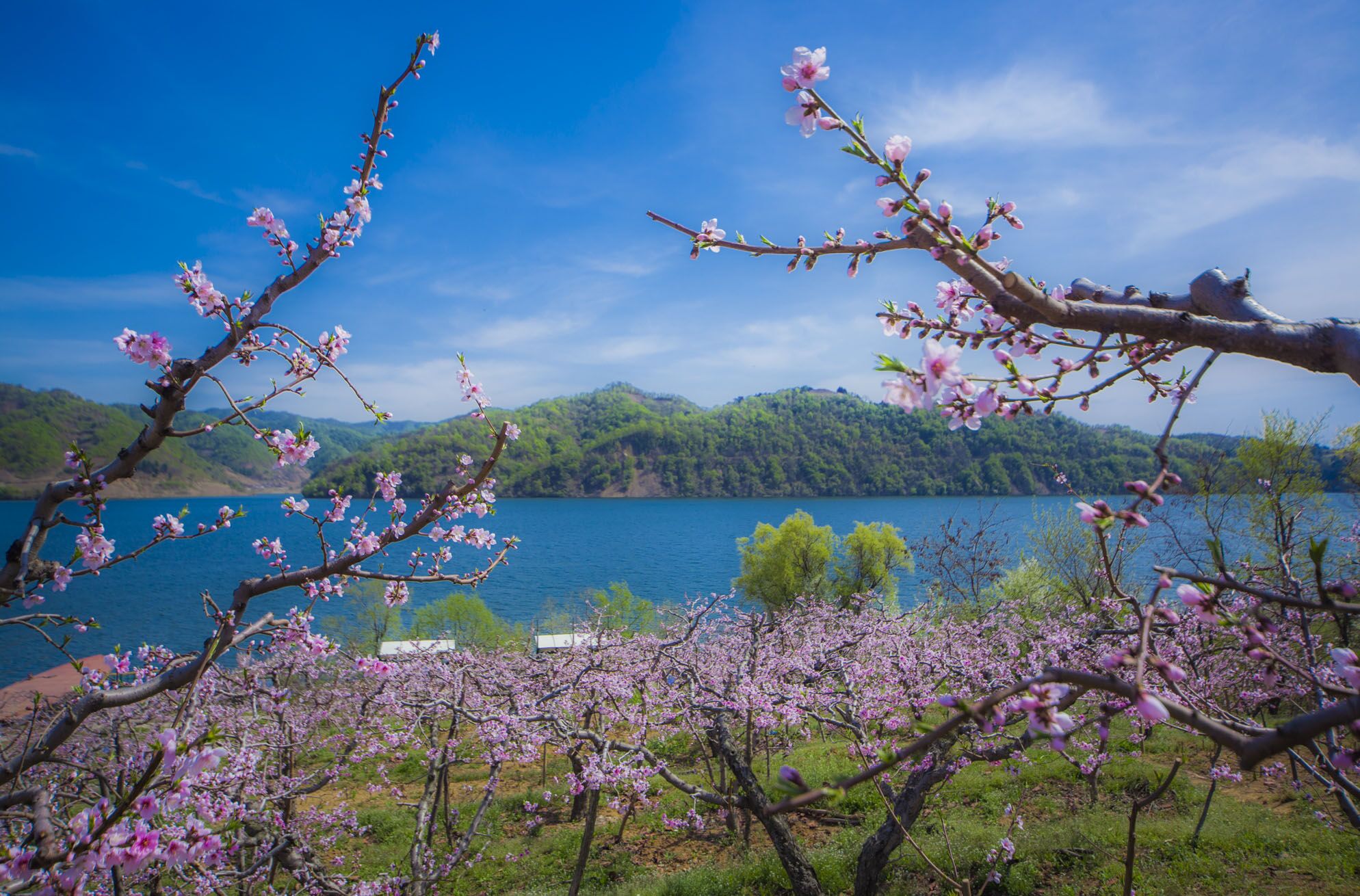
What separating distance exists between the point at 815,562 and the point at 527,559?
3573cm

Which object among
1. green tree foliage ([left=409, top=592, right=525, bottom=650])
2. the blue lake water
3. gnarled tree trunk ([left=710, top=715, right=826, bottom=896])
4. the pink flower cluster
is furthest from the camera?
the blue lake water

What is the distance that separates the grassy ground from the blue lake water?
5.91 metres

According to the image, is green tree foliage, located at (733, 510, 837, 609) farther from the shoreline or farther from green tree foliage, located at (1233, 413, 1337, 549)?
the shoreline

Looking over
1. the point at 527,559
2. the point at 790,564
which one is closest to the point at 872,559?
the point at 790,564

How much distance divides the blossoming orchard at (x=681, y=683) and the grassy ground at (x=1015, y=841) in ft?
0.55

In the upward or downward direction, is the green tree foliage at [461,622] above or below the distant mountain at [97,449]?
below

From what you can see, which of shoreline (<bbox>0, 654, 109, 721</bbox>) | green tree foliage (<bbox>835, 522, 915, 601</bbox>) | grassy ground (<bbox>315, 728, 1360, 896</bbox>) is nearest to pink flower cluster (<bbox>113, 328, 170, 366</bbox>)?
grassy ground (<bbox>315, 728, 1360, 896</bbox>)

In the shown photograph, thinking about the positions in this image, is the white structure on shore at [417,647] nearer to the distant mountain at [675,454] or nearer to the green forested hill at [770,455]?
the distant mountain at [675,454]

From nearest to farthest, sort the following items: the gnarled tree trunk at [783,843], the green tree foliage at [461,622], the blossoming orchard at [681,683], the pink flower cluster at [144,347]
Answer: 1. the blossoming orchard at [681,683]
2. the pink flower cluster at [144,347]
3. the gnarled tree trunk at [783,843]
4. the green tree foliage at [461,622]

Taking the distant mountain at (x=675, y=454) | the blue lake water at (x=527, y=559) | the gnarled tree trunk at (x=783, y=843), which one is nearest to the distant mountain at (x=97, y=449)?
the distant mountain at (x=675, y=454)

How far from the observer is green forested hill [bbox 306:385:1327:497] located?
333 feet

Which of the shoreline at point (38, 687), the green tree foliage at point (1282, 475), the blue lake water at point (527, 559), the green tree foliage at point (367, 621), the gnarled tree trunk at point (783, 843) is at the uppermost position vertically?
the green tree foliage at point (1282, 475)

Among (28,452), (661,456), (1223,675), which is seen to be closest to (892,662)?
(1223,675)

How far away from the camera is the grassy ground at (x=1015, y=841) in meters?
7.07
